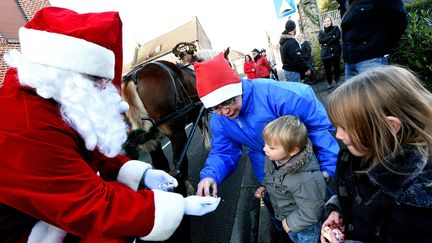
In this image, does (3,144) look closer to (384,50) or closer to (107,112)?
(107,112)

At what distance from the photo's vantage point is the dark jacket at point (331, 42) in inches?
239

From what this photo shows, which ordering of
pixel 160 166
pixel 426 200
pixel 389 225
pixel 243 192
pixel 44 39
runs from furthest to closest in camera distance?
pixel 160 166 → pixel 243 192 → pixel 44 39 → pixel 389 225 → pixel 426 200

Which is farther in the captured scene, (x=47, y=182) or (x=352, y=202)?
(x=352, y=202)

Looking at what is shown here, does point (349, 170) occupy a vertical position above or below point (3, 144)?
below

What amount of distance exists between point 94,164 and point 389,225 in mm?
1418

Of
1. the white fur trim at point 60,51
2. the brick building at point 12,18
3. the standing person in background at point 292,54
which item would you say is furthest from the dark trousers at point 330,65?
the brick building at point 12,18

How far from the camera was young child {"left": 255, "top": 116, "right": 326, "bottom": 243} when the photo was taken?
153cm

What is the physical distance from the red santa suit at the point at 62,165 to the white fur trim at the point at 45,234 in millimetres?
15

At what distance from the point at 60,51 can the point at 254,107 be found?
122 cm

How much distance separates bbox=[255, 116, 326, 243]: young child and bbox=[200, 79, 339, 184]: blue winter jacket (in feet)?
0.66

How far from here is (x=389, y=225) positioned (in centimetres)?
105

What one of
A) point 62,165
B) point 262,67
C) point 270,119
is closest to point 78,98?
point 62,165

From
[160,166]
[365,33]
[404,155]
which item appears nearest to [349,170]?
[404,155]

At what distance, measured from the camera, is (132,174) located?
5.46 ft
